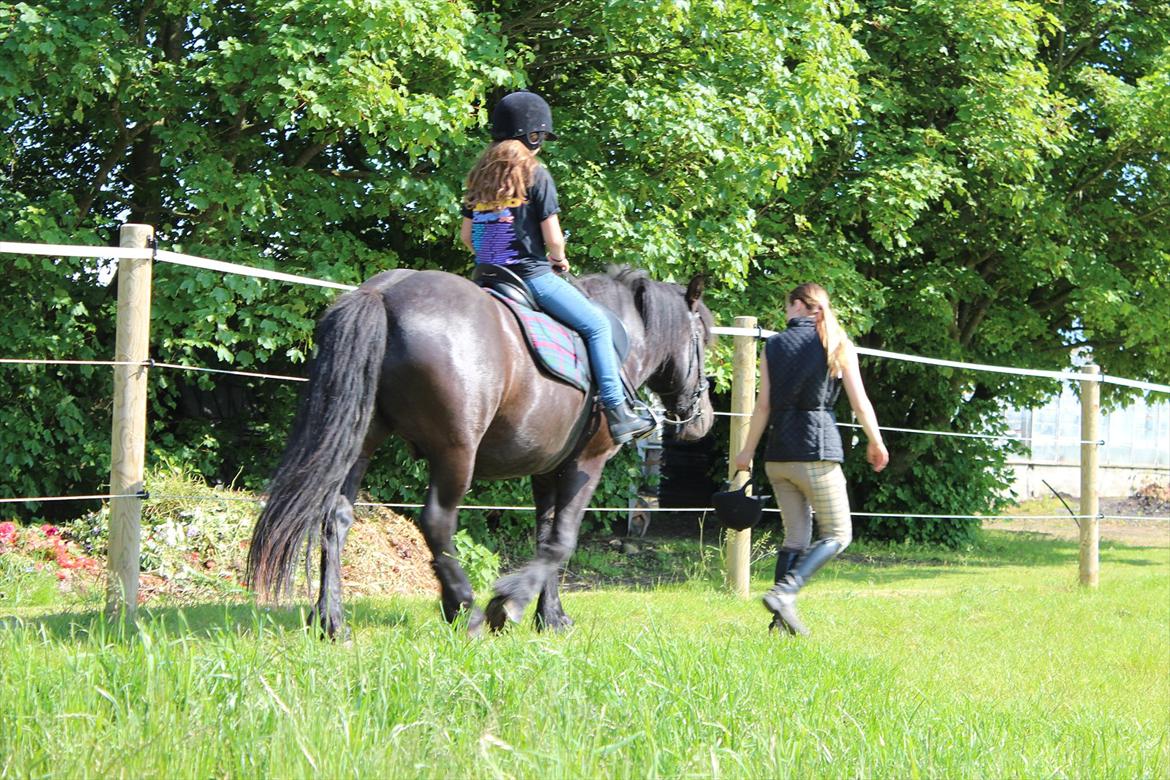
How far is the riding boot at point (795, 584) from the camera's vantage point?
5.84m

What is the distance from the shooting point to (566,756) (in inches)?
115

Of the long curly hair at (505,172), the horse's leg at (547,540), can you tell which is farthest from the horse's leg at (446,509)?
the long curly hair at (505,172)

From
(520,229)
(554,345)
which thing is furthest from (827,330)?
(520,229)

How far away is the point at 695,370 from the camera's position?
697 cm

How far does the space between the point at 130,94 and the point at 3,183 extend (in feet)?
5.95

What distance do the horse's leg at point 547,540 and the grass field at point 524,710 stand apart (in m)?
0.76

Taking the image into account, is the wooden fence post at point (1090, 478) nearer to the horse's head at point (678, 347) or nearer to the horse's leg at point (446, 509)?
the horse's head at point (678, 347)

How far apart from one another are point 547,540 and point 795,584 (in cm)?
131

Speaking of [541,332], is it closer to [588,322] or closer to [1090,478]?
[588,322]

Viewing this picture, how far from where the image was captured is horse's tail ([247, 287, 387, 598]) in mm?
4535

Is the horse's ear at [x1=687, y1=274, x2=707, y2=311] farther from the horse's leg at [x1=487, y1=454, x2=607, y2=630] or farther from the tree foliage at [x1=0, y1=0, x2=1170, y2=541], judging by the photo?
the tree foliage at [x1=0, y1=0, x2=1170, y2=541]

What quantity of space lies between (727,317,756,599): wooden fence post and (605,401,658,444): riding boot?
2823mm

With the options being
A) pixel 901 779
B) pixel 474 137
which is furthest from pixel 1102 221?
pixel 901 779

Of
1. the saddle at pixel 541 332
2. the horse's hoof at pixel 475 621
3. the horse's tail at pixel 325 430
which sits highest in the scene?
the saddle at pixel 541 332
